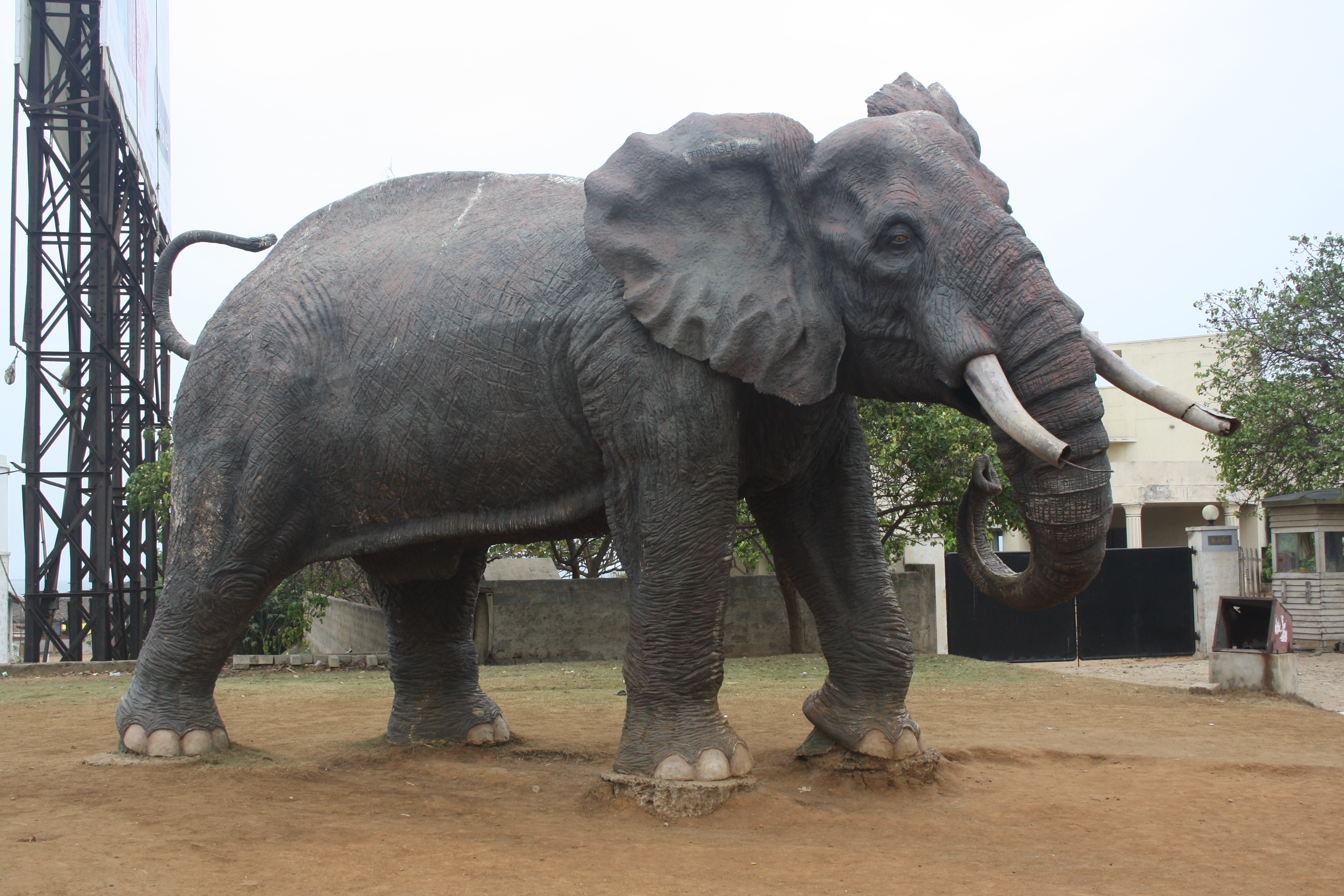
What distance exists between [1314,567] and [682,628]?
1396 centimetres

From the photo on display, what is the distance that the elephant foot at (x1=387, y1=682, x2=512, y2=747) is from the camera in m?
6.39

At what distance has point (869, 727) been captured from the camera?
5.06 meters

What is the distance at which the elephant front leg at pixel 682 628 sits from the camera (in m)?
4.52

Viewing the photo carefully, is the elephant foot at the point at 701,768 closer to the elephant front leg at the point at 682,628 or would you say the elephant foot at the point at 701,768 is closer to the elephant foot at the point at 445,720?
the elephant front leg at the point at 682,628

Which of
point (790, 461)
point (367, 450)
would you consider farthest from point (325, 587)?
point (790, 461)

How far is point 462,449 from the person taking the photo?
508 cm

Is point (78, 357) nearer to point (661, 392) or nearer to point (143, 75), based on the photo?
point (143, 75)

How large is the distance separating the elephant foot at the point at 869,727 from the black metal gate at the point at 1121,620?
36.9ft

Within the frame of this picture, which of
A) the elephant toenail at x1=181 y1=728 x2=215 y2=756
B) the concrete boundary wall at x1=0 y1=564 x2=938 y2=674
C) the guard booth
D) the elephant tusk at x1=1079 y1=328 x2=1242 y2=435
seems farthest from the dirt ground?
the guard booth

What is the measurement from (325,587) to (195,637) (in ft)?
35.8

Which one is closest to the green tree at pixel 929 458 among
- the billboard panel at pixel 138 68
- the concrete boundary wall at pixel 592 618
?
the concrete boundary wall at pixel 592 618

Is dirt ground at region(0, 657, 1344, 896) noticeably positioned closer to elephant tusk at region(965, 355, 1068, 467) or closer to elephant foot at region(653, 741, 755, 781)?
elephant foot at region(653, 741, 755, 781)

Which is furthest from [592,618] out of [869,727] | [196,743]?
[869,727]

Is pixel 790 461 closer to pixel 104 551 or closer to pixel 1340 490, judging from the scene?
pixel 1340 490
